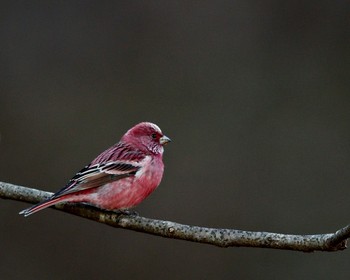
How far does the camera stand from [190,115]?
29.3ft

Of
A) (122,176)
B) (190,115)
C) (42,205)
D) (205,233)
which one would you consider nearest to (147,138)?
(122,176)

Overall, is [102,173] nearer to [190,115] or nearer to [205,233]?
[205,233]

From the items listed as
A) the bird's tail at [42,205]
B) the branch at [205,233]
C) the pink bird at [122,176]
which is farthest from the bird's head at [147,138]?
the bird's tail at [42,205]

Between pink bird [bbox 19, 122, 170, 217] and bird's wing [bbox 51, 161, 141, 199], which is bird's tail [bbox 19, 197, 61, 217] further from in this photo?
bird's wing [bbox 51, 161, 141, 199]

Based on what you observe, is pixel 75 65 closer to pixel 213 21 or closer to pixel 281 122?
pixel 213 21

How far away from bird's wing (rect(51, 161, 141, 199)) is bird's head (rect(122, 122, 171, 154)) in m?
0.31

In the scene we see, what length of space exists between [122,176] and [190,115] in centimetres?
357

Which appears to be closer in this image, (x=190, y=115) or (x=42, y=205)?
(x=42, y=205)

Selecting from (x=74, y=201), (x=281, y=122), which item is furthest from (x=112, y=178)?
(x=281, y=122)

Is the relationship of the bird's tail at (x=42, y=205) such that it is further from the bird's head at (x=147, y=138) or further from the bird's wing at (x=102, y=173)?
the bird's head at (x=147, y=138)

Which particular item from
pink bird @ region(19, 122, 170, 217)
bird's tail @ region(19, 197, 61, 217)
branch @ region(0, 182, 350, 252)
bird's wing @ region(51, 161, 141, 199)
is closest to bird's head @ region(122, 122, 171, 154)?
pink bird @ region(19, 122, 170, 217)

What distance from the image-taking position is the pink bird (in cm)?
515

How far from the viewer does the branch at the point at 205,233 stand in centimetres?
402

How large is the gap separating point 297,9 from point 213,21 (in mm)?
1171
